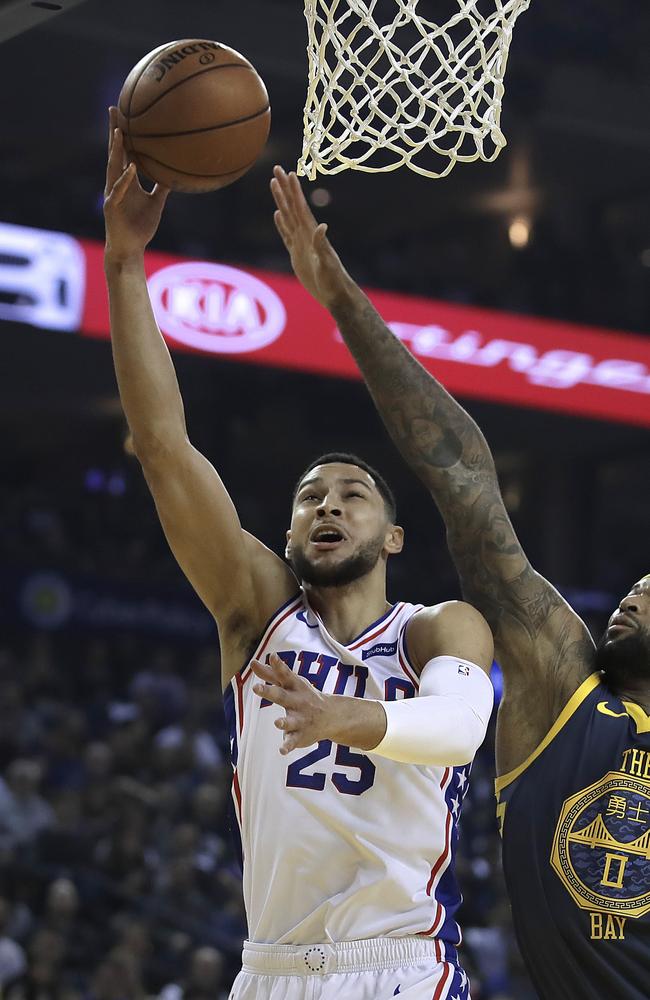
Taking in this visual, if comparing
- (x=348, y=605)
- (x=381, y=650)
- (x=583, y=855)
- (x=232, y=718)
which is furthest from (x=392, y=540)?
(x=583, y=855)

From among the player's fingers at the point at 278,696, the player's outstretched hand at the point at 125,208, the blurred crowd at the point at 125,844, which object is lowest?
the blurred crowd at the point at 125,844

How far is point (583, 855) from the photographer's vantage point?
3.33 m

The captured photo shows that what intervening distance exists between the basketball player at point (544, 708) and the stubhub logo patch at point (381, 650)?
1.49ft

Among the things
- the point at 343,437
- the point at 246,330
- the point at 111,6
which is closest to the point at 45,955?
the point at 246,330

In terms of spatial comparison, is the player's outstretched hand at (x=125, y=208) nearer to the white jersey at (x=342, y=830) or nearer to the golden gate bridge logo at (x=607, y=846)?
the white jersey at (x=342, y=830)

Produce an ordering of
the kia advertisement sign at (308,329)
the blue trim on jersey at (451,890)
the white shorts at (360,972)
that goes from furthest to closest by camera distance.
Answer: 1. the kia advertisement sign at (308,329)
2. the blue trim on jersey at (451,890)
3. the white shorts at (360,972)

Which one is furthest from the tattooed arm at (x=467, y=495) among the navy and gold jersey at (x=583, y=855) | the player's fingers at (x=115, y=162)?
Result: the player's fingers at (x=115, y=162)

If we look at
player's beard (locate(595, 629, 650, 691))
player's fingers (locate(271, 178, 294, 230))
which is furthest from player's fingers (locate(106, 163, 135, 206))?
player's beard (locate(595, 629, 650, 691))

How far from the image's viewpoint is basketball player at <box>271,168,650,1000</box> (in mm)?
3299

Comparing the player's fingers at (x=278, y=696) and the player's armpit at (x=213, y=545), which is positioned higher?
the player's armpit at (x=213, y=545)

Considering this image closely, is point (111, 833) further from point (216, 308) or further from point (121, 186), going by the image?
point (121, 186)

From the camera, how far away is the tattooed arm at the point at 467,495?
360 cm

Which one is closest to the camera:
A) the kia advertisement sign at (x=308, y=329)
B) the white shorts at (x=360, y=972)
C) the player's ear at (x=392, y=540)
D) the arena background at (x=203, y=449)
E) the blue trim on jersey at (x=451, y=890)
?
the white shorts at (x=360, y=972)

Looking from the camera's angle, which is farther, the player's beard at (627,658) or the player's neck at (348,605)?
the player's beard at (627,658)
